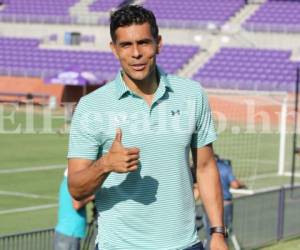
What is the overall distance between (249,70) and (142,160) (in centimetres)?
3312

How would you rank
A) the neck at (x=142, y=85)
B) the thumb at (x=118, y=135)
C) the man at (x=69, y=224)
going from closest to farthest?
1. the thumb at (x=118, y=135)
2. the neck at (x=142, y=85)
3. the man at (x=69, y=224)

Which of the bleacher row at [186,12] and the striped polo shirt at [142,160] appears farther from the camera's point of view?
the bleacher row at [186,12]

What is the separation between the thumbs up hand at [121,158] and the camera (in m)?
3.91

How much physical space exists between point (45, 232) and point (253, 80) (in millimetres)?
28199

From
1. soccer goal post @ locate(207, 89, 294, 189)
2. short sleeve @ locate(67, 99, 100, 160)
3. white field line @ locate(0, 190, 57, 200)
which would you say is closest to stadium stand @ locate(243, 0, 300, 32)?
soccer goal post @ locate(207, 89, 294, 189)

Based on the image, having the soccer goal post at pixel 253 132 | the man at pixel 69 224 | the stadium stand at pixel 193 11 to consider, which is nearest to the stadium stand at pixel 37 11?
the stadium stand at pixel 193 11

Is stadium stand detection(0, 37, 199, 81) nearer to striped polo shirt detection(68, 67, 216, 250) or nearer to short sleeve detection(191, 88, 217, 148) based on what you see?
short sleeve detection(191, 88, 217, 148)

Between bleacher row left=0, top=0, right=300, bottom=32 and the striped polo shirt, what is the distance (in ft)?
117

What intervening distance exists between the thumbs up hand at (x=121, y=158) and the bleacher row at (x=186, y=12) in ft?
119

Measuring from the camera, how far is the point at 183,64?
39.2 m

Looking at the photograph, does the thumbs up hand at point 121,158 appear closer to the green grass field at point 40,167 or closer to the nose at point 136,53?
the nose at point 136,53

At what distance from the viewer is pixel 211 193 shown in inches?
178

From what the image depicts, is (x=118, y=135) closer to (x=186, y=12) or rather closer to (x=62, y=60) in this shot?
(x=62, y=60)

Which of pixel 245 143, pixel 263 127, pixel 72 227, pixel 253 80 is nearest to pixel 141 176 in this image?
pixel 72 227
